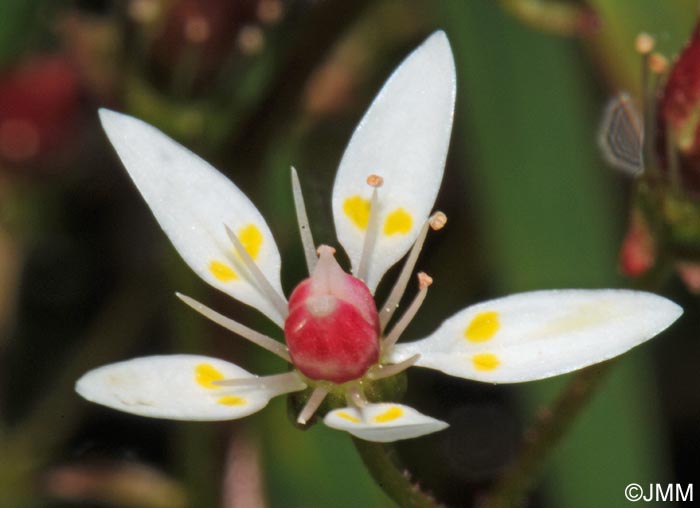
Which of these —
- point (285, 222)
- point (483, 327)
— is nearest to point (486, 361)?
point (483, 327)

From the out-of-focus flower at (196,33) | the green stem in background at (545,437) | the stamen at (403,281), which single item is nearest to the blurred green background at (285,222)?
the out-of-focus flower at (196,33)

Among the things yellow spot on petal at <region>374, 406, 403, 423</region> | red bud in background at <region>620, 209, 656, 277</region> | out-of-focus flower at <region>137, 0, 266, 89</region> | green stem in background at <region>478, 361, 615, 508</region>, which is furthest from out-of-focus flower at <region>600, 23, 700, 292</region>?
out-of-focus flower at <region>137, 0, 266, 89</region>

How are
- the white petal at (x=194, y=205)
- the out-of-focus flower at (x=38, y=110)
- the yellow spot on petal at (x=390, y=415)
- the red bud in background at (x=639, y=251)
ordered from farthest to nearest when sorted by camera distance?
1. the out-of-focus flower at (x=38, y=110)
2. the red bud in background at (x=639, y=251)
3. the white petal at (x=194, y=205)
4. the yellow spot on petal at (x=390, y=415)

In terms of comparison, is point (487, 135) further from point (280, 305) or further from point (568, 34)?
point (280, 305)

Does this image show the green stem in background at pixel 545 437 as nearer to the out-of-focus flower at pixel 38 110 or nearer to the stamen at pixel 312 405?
the stamen at pixel 312 405

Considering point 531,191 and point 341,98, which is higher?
point 341,98

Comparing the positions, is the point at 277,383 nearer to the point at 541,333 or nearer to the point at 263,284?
the point at 263,284

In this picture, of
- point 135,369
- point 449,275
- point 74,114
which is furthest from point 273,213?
point 135,369

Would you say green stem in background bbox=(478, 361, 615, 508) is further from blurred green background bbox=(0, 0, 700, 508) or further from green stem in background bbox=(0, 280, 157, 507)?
green stem in background bbox=(0, 280, 157, 507)
